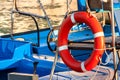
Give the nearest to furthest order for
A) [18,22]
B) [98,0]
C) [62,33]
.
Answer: [62,33] → [98,0] → [18,22]

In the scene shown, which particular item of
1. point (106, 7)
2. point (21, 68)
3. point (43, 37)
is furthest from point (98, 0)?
point (43, 37)

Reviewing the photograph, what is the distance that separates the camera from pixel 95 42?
12.2 feet

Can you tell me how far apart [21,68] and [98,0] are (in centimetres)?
171

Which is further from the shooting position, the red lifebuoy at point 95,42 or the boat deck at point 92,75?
the boat deck at point 92,75

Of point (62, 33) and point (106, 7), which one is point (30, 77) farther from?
point (106, 7)

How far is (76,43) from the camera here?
4.16 m

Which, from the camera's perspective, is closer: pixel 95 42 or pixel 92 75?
pixel 95 42

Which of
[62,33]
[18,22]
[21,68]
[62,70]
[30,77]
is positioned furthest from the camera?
[18,22]

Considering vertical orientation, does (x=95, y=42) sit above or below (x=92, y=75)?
above

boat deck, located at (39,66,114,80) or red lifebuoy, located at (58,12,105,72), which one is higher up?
red lifebuoy, located at (58,12,105,72)

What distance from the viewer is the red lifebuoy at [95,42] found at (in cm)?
371

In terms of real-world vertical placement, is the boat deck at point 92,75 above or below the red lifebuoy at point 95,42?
below

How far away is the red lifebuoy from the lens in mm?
3707

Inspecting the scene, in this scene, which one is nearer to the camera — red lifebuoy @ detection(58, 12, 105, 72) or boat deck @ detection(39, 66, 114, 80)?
red lifebuoy @ detection(58, 12, 105, 72)
